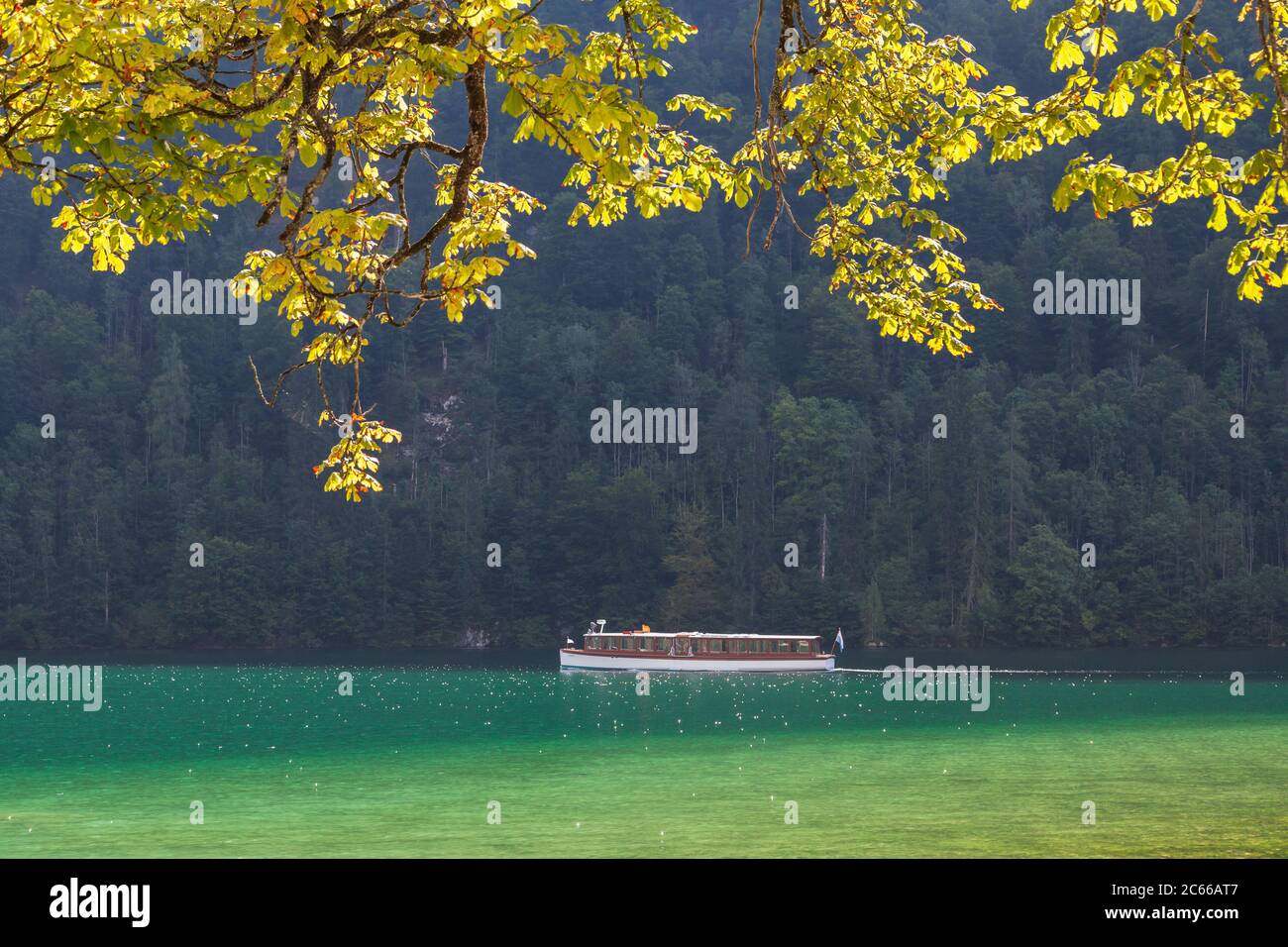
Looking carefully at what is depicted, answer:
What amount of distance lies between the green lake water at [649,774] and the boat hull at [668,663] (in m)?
15.1

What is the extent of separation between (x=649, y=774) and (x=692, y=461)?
7143cm

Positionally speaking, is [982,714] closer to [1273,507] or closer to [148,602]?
[1273,507]

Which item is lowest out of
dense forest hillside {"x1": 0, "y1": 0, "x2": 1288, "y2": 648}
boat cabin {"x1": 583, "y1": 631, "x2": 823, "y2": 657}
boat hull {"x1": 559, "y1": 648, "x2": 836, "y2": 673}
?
boat hull {"x1": 559, "y1": 648, "x2": 836, "y2": 673}

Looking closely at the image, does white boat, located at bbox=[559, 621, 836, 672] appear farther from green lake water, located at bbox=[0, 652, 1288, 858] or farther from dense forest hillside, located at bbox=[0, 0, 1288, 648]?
dense forest hillside, located at bbox=[0, 0, 1288, 648]

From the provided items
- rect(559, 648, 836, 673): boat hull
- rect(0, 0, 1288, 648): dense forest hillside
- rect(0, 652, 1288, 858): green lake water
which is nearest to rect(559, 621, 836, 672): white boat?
rect(559, 648, 836, 673): boat hull

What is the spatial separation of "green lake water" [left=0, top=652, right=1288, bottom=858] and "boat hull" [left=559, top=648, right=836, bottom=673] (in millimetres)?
15093

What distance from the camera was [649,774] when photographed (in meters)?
25.4


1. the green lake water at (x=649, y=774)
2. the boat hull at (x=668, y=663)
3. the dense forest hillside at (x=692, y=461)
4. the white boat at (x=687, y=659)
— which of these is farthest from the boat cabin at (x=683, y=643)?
the green lake water at (x=649, y=774)

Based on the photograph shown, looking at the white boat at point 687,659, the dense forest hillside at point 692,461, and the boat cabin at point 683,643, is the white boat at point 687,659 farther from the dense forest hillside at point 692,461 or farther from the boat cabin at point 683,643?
the dense forest hillside at point 692,461

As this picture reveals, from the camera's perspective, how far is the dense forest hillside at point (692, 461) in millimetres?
82375

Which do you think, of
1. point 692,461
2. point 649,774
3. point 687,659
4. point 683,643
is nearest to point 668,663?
point 687,659

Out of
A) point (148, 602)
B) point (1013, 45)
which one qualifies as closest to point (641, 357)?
point (148, 602)

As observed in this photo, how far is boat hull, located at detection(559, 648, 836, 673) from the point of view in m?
62.3

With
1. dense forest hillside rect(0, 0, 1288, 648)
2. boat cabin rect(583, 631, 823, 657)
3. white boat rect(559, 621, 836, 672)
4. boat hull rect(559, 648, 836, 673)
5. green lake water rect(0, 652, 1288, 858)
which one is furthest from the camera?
dense forest hillside rect(0, 0, 1288, 648)
